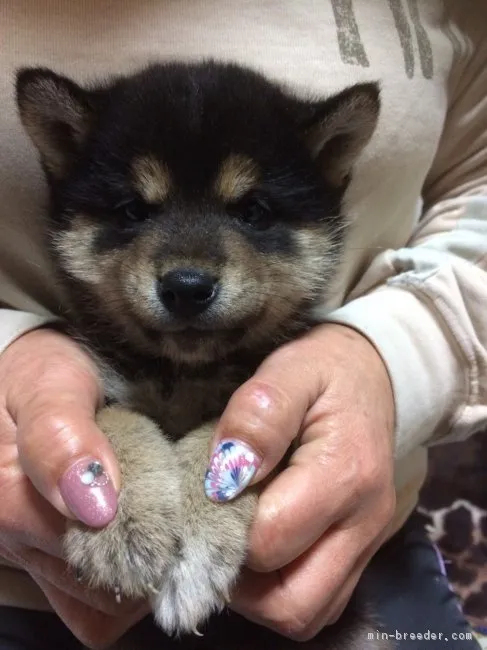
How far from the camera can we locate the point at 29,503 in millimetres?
1083

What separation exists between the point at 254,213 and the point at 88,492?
0.59 meters

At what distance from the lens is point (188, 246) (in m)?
1.16

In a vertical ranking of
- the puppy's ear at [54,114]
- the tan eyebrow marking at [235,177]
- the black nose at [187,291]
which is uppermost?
the puppy's ear at [54,114]

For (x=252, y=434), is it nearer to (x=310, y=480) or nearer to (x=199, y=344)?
(x=310, y=480)

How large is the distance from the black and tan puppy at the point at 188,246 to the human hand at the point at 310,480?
0.19 ft

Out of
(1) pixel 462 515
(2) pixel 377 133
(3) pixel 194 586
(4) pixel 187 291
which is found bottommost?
(1) pixel 462 515

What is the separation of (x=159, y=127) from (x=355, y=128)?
1.18 ft

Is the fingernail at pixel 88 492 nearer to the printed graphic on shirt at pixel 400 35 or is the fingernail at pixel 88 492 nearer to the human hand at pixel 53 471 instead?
the human hand at pixel 53 471

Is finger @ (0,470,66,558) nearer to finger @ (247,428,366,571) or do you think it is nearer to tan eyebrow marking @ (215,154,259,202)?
finger @ (247,428,366,571)

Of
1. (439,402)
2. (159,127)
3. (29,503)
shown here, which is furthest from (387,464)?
(159,127)

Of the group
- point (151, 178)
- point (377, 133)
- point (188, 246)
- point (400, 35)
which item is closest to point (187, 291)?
point (188, 246)

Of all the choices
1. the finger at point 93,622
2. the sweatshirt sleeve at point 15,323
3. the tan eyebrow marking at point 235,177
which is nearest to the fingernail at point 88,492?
the finger at point 93,622

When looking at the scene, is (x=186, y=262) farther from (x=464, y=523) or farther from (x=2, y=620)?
(x=464, y=523)

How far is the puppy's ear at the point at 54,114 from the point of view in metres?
1.21
